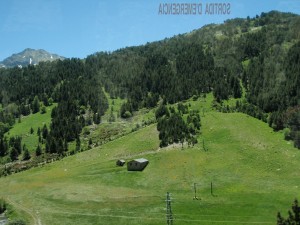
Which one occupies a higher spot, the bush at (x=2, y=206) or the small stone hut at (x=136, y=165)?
the small stone hut at (x=136, y=165)

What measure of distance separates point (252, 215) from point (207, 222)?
1008 cm

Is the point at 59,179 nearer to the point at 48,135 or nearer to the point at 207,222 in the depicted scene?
the point at 207,222

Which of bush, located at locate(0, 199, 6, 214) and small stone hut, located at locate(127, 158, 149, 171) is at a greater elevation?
small stone hut, located at locate(127, 158, 149, 171)

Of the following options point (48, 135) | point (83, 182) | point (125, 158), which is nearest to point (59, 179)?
point (83, 182)

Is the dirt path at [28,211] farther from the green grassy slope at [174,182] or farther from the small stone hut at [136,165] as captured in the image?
the small stone hut at [136,165]

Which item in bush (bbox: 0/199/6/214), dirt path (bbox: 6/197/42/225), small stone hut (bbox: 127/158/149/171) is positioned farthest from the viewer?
small stone hut (bbox: 127/158/149/171)

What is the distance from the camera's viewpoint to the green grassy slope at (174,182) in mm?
90688

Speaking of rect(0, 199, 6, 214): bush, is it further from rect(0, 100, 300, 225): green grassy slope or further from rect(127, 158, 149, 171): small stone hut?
rect(127, 158, 149, 171): small stone hut

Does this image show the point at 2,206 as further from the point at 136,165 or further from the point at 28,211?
the point at 136,165

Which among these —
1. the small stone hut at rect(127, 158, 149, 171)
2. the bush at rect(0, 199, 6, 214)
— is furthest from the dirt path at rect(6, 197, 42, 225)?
the small stone hut at rect(127, 158, 149, 171)

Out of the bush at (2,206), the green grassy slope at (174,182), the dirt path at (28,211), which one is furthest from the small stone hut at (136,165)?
the bush at (2,206)

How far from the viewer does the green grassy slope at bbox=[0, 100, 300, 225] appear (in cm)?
9069

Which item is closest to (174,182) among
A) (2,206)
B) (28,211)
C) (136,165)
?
(136,165)

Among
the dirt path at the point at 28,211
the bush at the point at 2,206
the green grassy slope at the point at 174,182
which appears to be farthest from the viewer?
the bush at the point at 2,206
